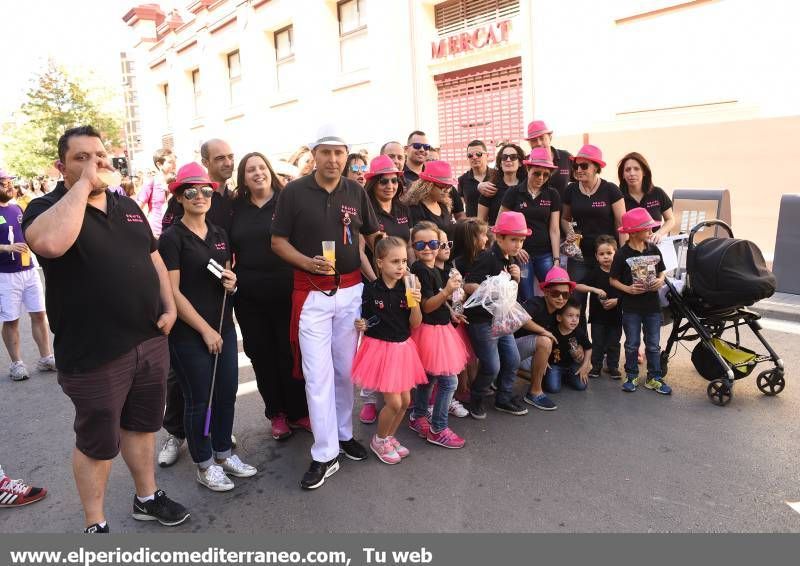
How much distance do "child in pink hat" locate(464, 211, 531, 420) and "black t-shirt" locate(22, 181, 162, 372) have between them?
2300mm

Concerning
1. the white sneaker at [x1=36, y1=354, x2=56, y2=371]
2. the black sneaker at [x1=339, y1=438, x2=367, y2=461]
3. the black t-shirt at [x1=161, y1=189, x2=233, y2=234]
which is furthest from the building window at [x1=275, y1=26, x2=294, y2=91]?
the black sneaker at [x1=339, y1=438, x2=367, y2=461]

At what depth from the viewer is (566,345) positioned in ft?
16.3

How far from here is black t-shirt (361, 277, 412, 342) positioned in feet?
12.5

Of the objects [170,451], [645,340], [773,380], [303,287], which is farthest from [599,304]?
[170,451]

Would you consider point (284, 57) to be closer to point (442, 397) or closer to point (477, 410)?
point (477, 410)

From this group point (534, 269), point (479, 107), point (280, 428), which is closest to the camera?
point (280, 428)

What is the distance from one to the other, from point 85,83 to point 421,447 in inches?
1447

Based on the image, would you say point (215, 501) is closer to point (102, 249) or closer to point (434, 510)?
point (434, 510)

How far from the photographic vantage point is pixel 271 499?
3504 mm

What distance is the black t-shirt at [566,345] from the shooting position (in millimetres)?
4953

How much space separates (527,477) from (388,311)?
1.31 metres

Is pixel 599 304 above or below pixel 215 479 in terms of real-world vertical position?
above

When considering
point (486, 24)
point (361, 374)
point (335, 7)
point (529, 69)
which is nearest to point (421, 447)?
point (361, 374)

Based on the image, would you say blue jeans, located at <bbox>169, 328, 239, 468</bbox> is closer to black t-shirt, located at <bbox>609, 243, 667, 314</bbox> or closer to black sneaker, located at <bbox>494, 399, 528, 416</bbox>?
black sneaker, located at <bbox>494, 399, 528, 416</bbox>
